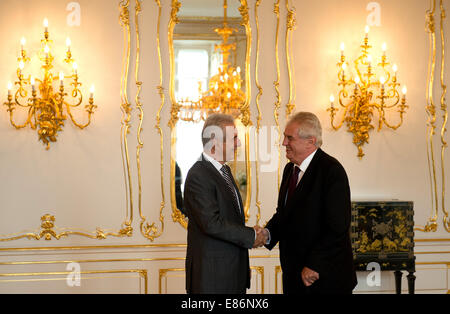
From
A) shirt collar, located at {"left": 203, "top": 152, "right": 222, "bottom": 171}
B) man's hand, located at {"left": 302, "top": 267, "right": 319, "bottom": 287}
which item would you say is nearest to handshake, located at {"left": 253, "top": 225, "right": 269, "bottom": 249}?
man's hand, located at {"left": 302, "top": 267, "right": 319, "bottom": 287}

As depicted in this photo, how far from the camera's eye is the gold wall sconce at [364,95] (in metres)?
4.38

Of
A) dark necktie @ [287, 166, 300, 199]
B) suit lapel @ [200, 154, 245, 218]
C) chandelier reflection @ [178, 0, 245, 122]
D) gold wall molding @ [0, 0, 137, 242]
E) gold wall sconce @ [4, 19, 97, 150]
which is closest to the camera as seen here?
suit lapel @ [200, 154, 245, 218]

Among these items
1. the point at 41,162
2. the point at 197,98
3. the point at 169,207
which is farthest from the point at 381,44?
the point at 41,162

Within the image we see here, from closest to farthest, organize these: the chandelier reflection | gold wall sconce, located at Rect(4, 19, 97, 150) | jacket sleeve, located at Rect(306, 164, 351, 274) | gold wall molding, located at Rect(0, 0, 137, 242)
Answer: jacket sleeve, located at Rect(306, 164, 351, 274) → gold wall sconce, located at Rect(4, 19, 97, 150) → gold wall molding, located at Rect(0, 0, 137, 242) → the chandelier reflection

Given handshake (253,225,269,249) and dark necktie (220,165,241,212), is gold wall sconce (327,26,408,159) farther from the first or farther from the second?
dark necktie (220,165,241,212)

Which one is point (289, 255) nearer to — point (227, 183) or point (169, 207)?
point (227, 183)

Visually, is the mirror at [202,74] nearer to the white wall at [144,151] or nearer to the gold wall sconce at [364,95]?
the white wall at [144,151]

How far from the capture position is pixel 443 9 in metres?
4.59

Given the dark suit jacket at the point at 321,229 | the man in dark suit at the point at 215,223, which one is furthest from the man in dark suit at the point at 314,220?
the man in dark suit at the point at 215,223

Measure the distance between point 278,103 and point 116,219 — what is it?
66.2 inches

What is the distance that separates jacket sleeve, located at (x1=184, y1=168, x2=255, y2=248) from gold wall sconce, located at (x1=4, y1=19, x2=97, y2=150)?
168 cm

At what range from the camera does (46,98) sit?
404cm

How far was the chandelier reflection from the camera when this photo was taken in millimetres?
4289

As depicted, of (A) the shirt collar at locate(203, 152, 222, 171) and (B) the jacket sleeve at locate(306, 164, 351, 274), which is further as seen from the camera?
(A) the shirt collar at locate(203, 152, 222, 171)
